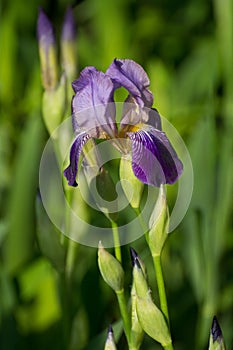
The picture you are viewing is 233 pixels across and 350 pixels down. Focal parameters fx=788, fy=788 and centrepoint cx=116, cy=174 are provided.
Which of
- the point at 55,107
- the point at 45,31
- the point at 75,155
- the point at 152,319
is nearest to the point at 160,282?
the point at 152,319

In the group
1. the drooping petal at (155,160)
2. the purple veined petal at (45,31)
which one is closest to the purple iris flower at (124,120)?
the drooping petal at (155,160)

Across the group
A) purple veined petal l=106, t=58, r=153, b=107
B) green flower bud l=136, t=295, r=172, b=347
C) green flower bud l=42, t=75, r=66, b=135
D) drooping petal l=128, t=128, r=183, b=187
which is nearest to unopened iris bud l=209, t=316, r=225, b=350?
green flower bud l=136, t=295, r=172, b=347

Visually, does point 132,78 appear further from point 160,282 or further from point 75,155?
point 160,282

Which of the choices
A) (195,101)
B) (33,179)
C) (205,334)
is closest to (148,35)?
(195,101)

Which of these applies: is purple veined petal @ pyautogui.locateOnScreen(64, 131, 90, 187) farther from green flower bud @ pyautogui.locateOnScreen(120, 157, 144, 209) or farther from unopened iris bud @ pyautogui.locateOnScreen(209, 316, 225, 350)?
unopened iris bud @ pyautogui.locateOnScreen(209, 316, 225, 350)

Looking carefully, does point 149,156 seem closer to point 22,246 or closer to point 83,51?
point 22,246

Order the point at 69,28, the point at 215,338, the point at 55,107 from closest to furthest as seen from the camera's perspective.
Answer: the point at 215,338
the point at 55,107
the point at 69,28
